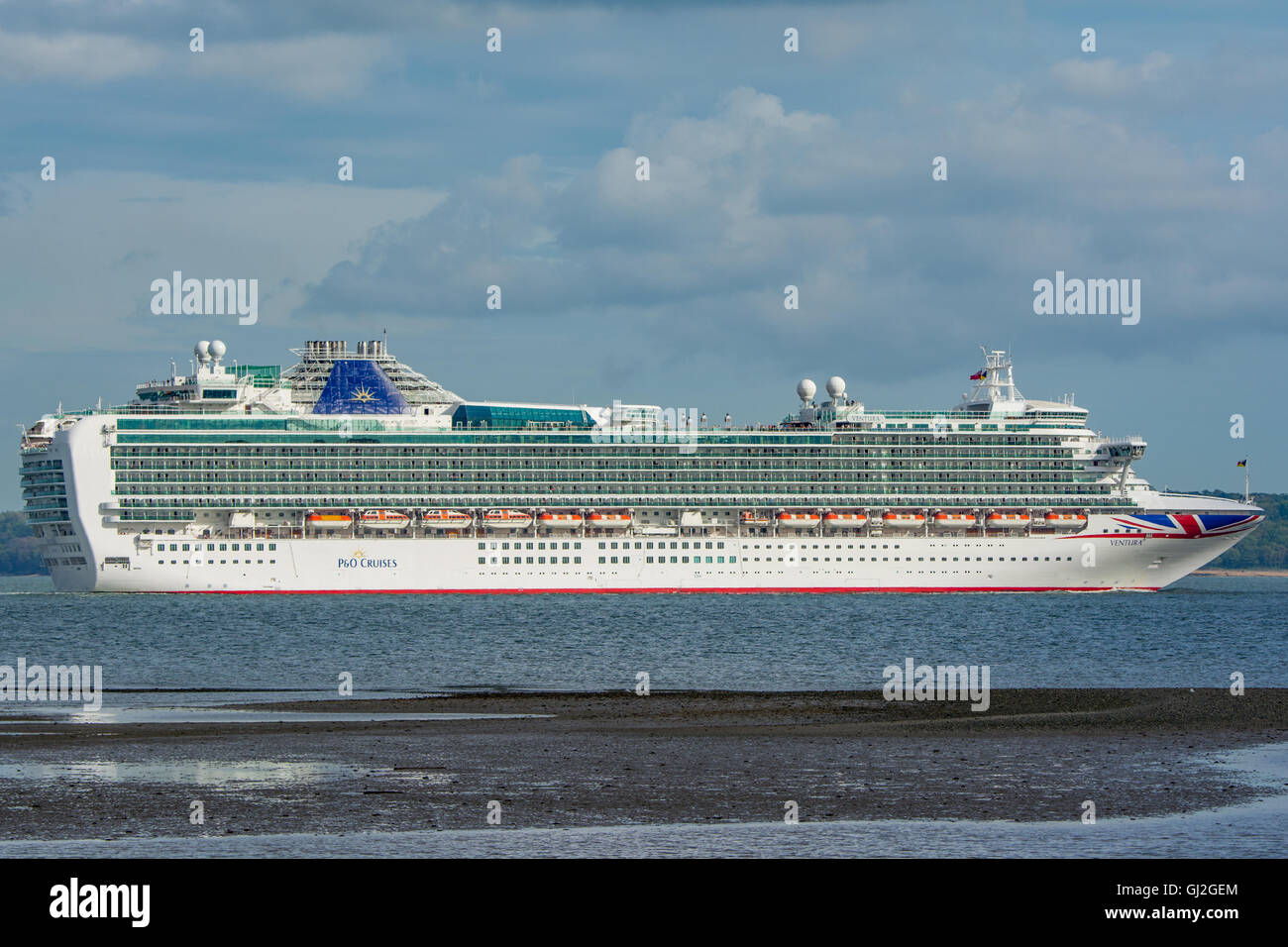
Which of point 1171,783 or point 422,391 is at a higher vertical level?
point 422,391

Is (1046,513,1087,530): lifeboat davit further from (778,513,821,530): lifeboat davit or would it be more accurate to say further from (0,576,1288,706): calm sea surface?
(778,513,821,530): lifeboat davit

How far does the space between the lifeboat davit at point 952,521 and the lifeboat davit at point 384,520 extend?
35388 mm

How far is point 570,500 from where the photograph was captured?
107500 millimetres

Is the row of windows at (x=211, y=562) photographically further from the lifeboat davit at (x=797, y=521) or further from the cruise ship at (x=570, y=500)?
the lifeboat davit at (x=797, y=521)

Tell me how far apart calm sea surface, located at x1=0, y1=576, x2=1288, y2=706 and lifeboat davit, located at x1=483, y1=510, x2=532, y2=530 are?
34.1 ft

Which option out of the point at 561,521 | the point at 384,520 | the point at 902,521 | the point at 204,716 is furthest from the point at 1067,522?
the point at 204,716
